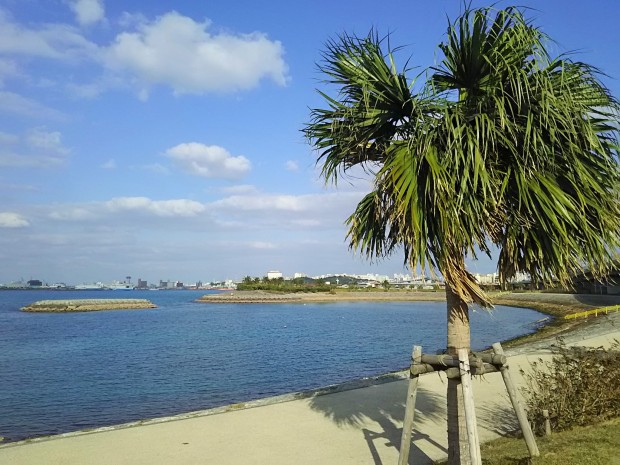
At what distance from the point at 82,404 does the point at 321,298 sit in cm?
11470

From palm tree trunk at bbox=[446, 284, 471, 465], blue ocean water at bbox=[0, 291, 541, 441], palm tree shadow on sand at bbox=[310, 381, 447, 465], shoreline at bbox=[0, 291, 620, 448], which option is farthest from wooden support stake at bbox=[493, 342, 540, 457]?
blue ocean water at bbox=[0, 291, 541, 441]

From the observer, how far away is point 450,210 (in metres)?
5.35

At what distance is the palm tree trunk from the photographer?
5.86 m

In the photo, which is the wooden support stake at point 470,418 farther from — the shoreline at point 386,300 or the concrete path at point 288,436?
the shoreline at point 386,300

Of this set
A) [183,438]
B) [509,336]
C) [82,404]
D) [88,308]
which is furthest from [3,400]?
[88,308]

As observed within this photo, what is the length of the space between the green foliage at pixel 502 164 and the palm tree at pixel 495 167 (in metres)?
0.01

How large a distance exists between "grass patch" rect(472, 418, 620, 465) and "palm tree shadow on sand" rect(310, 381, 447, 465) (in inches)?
55.0

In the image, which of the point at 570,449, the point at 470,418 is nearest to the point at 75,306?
the point at 570,449

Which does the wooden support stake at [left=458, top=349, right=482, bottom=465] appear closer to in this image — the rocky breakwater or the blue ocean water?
the blue ocean water

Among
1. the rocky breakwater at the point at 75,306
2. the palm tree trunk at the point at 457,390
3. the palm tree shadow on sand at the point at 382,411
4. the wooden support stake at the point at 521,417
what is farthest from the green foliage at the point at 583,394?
the rocky breakwater at the point at 75,306

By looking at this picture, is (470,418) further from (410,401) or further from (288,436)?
(288,436)

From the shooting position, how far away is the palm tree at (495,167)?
210 inches

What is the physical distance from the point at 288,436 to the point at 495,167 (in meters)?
7.22

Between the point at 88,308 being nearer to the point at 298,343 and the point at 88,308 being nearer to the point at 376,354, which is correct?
the point at 298,343
